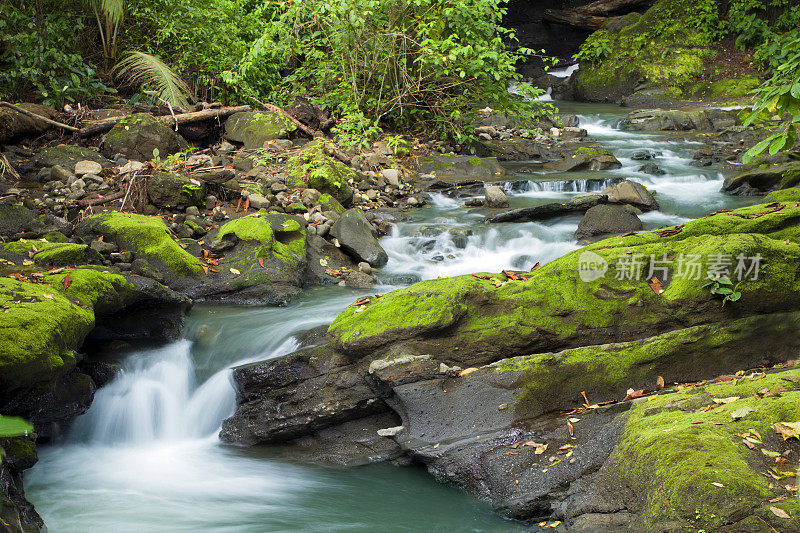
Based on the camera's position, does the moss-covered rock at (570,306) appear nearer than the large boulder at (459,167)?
Yes

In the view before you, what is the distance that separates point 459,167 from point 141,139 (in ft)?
18.2

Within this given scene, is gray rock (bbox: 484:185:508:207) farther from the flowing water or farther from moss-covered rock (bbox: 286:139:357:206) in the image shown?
moss-covered rock (bbox: 286:139:357:206)

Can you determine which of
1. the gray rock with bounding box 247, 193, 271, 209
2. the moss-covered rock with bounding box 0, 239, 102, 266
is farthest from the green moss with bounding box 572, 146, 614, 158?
the moss-covered rock with bounding box 0, 239, 102, 266

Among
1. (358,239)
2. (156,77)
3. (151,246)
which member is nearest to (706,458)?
(358,239)

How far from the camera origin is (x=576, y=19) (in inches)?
953

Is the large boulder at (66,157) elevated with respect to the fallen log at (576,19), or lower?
lower

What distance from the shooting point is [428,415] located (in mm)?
4508

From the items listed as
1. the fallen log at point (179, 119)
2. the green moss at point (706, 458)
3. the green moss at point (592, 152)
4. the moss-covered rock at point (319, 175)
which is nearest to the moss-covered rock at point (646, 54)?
the green moss at point (592, 152)

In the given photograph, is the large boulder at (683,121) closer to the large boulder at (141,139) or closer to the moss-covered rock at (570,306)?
the large boulder at (141,139)

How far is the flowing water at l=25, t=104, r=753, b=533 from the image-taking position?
4.17 meters

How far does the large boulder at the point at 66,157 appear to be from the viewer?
30.1ft

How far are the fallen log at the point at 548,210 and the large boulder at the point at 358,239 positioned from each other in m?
1.94

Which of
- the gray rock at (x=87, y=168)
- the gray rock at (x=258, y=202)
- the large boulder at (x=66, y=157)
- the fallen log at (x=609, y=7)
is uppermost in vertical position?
the fallen log at (x=609, y=7)

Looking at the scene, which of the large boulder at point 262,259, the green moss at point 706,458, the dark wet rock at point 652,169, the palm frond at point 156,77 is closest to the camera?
the green moss at point 706,458
